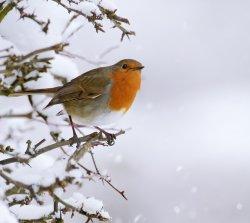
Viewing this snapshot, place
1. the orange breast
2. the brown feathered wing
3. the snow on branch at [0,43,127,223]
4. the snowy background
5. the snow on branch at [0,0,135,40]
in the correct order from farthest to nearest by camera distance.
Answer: the snowy background, the orange breast, the brown feathered wing, the snow on branch at [0,0,135,40], the snow on branch at [0,43,127,223]

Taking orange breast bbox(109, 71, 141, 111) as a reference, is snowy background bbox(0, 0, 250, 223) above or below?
above

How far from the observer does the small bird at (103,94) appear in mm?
4574

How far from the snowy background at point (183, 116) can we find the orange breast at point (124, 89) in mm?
4849

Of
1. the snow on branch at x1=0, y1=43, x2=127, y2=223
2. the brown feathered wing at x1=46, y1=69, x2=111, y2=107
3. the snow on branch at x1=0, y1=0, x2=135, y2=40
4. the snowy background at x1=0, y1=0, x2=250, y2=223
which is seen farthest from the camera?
the snowy background at x1=0, y1=0, x2=250, y2=223

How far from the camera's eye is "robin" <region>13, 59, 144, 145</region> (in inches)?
180

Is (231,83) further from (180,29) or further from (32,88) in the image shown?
(32,88)

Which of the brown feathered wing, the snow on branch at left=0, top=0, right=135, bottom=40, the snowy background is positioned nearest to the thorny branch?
the snow on branch at left=0, top=0, right=135, bottom=40

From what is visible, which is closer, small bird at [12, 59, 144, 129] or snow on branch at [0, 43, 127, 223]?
snow on branch at [0, 43, 127, 223]

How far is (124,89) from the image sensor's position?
4.73 m

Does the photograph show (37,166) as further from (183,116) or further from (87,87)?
(183,116)

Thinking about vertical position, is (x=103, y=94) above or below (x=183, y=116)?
below

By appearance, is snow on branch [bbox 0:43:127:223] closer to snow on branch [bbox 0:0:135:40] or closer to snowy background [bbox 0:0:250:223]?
snow on branch [bbox 0:0:135:40]

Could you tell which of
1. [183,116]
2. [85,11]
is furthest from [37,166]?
[183,116]

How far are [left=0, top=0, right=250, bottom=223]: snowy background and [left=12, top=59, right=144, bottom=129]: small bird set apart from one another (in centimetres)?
479
